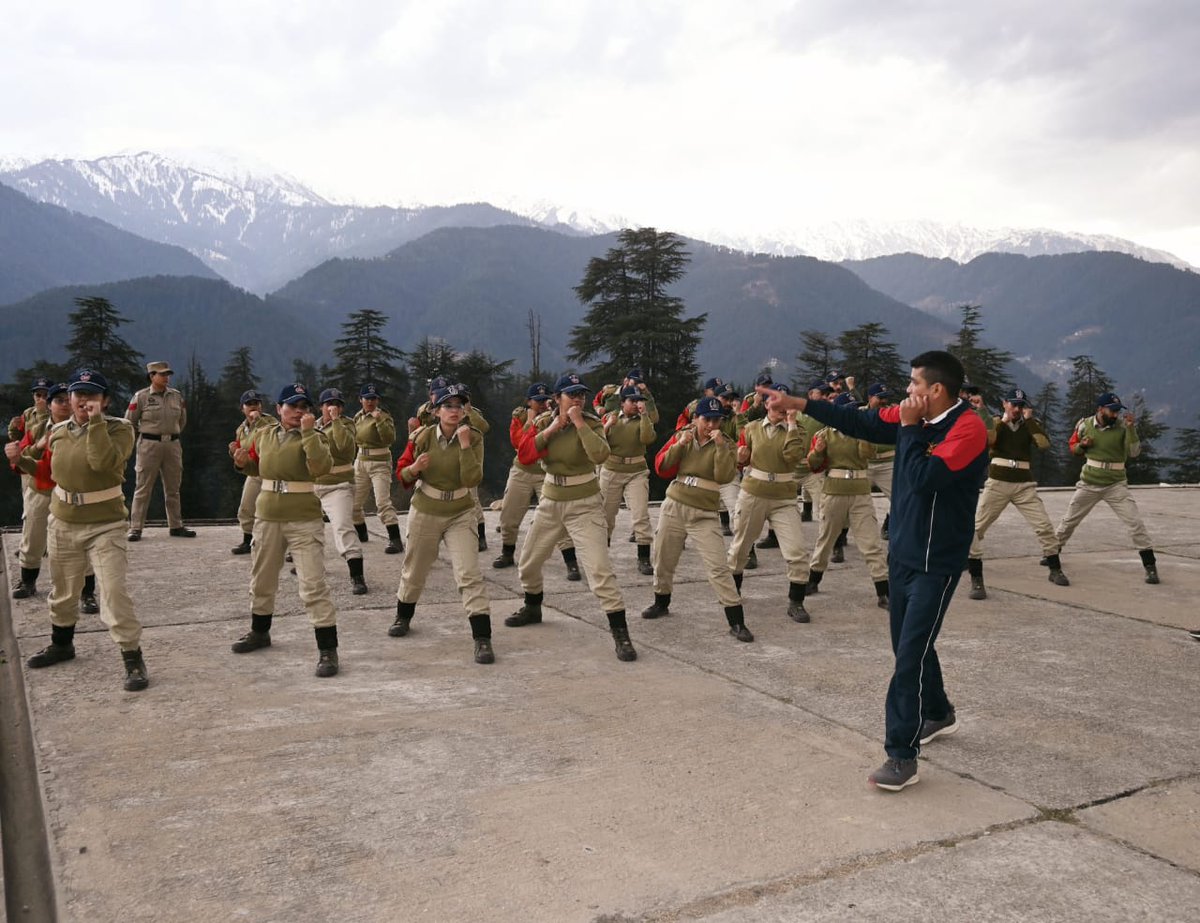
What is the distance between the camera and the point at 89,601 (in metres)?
7.77

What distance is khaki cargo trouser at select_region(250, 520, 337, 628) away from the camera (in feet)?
20.9

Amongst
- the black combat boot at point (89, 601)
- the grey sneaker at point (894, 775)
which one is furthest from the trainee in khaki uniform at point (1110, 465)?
the black combat boot at point (89, 601)

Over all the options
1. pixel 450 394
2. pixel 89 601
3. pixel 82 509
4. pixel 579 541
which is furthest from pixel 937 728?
pixel 89 601

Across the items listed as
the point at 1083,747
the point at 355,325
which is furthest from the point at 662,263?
the point at 1083,747

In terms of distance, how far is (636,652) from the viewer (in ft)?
22.3

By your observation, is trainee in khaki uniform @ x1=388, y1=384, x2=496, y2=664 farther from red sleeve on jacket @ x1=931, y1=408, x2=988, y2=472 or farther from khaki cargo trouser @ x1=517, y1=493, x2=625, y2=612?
red sleeve on jacket @ x1=931, y1=408, x2=988, y2=472

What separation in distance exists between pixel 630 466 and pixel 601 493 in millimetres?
2055

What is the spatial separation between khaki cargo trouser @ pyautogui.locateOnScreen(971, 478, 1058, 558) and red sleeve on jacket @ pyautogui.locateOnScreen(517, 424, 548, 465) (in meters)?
4.81

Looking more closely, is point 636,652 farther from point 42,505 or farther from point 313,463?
point 42,505

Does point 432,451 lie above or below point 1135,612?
above

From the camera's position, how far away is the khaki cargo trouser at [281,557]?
6.38 meters

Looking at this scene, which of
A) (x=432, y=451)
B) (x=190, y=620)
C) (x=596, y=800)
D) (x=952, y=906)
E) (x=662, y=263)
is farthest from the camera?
(x=662, y=263)

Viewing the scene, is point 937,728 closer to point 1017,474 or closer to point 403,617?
point 403,617

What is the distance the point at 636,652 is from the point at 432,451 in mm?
2140
